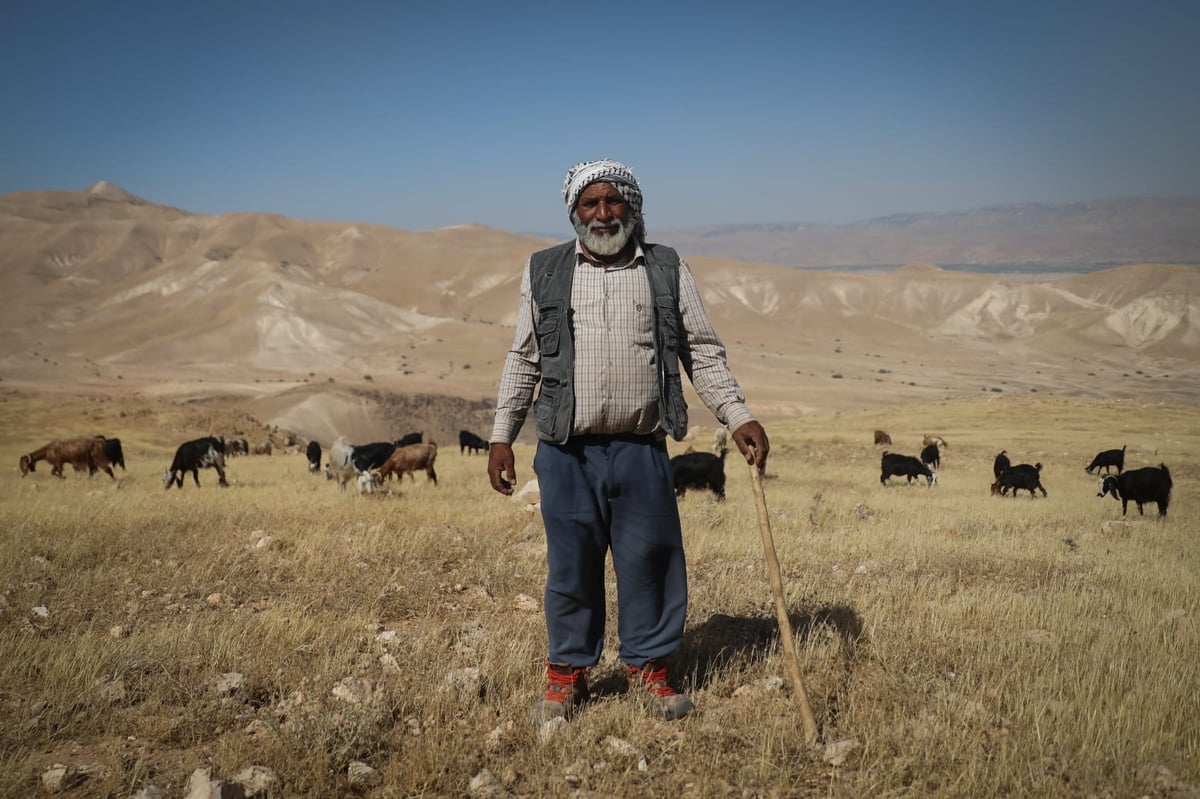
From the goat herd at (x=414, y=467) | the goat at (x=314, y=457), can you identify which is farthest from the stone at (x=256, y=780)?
the goat at (x=314, y=457)

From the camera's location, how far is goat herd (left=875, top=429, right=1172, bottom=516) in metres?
11.1

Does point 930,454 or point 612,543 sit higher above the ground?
point 612,543

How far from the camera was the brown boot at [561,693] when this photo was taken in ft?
11.9

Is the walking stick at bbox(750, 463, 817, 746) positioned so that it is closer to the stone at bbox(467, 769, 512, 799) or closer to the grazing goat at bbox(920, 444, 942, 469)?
the stone at bbox(467, 769, 512, 799)

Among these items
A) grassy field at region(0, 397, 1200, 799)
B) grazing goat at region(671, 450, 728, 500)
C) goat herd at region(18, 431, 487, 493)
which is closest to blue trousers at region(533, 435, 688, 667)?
grassy field at region(0, 397, 1200, 799)

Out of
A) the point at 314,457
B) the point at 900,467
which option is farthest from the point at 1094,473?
the point at 314,457

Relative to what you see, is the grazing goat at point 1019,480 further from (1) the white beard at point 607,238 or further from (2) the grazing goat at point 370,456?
(1) the white beard at point 607,238

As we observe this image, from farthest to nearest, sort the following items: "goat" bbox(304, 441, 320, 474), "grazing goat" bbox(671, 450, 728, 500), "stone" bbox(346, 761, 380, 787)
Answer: "goat" bbox(304, 441, 320, 474)
"grazing goat" bbox(671, 450, 728, 500)
"stone" bbox(346, 761, 380, 787)

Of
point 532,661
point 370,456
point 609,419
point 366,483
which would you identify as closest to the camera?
point 609,419

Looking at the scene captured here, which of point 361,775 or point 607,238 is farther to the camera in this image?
point 607,238

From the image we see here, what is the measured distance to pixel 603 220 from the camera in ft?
12.1

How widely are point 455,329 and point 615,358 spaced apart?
288ft

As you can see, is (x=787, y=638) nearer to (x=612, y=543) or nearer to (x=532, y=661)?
(x=612, y=543)

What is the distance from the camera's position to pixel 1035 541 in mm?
8312
